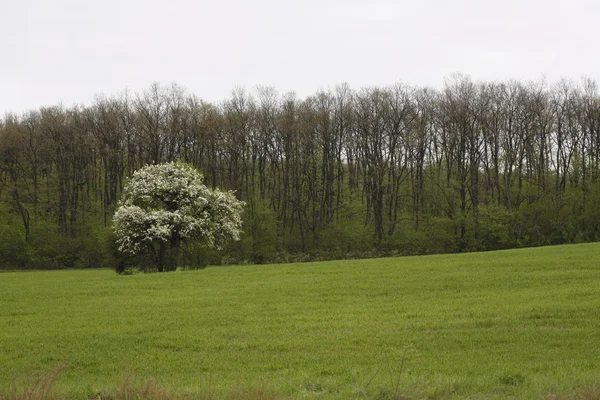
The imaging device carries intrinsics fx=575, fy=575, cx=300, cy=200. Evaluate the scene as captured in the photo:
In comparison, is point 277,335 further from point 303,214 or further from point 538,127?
point 538,127

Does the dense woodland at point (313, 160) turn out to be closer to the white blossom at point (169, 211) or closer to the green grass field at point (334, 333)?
the white blossom at point (169, 211)

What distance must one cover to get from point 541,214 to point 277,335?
47.9m

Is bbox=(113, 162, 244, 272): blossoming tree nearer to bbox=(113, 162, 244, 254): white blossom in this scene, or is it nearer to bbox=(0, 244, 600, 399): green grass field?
bbox=(113, 162, 244, 254): white blossom

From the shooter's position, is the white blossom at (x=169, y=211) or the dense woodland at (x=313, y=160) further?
the dense woodland at (x=313, y=160)

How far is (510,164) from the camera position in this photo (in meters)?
69.2

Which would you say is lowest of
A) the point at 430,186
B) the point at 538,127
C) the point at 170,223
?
the point at 170,223

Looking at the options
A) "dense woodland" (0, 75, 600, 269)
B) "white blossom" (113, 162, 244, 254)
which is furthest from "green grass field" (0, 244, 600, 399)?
"dense woodland" (0, 75, 600, 269)

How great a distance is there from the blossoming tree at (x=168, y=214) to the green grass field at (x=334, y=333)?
13.1m

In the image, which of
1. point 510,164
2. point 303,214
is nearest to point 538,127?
point 510,164

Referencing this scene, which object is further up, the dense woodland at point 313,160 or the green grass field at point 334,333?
the dense woodland at point 313,160

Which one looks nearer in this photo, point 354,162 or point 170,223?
point 170,223

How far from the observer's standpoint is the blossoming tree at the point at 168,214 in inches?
1677

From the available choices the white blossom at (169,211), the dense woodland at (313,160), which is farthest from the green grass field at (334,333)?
the dense woodland at (313,160)

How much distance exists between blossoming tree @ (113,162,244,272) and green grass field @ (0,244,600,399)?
13115mm
